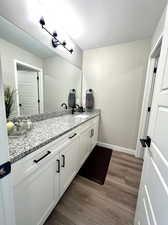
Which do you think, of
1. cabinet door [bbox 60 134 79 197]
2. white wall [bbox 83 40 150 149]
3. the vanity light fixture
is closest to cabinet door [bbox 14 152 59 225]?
cabinet door [bbox 60 134 79 197]

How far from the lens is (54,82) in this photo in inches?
73.1

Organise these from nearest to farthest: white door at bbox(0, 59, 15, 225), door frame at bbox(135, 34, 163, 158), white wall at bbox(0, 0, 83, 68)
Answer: white door at bbox(0, 59, 15, 225), white wall at bbox(0, 0, 83, 68), door frame at bbox(135, 34, 163, 158)

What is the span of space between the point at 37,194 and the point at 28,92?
1154mm

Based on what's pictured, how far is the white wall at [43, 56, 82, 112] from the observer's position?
5.52 feet

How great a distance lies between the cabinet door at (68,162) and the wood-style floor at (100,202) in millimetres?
200

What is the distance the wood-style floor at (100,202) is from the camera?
43.3 inches

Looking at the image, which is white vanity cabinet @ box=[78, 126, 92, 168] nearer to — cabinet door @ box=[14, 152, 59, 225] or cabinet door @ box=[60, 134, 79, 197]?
cabinet door @ box=[60, 134, 79, 197]

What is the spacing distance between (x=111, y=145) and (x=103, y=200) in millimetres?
1359

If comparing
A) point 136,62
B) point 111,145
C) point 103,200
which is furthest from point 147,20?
point 103,200

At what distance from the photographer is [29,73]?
1391mm

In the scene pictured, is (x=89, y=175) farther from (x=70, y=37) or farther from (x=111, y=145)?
(x=70, y=37)

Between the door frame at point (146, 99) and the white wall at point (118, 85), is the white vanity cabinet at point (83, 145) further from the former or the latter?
the door frame at point (146, 99)

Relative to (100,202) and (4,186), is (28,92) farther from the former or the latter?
(100,202)

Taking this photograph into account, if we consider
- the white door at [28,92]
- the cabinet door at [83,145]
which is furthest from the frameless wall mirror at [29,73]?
the cabinet door at [83,145]
